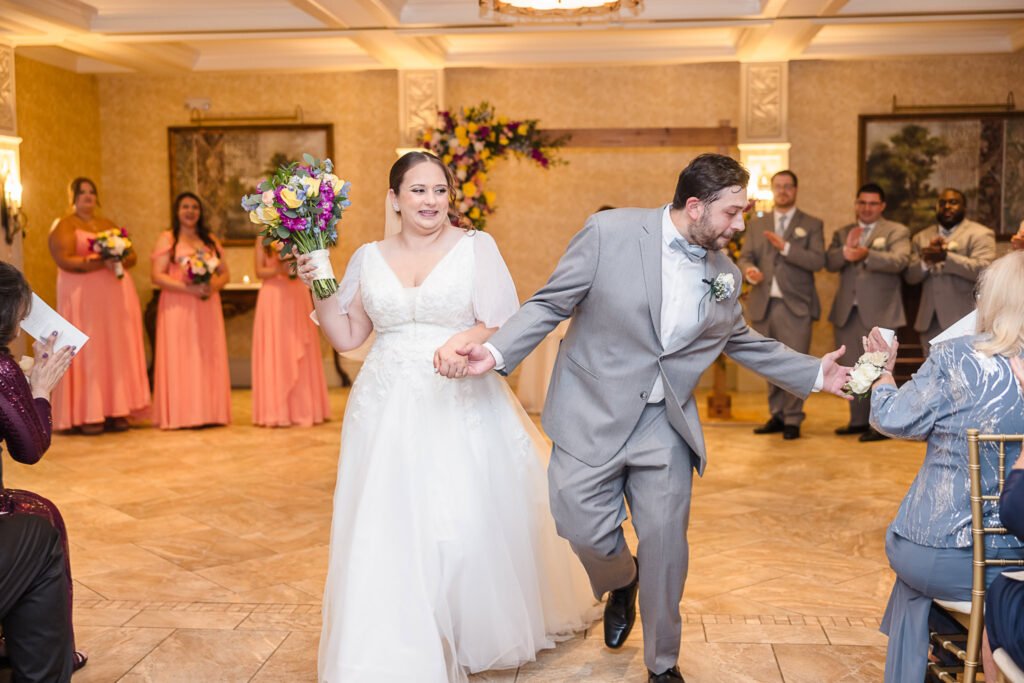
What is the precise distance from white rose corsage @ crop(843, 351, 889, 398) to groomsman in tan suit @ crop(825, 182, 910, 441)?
16.9 ft

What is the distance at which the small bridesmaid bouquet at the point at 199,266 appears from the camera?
813cm

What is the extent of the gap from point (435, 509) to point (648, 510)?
0.71 meters

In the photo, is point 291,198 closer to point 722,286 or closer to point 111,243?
point 722,286

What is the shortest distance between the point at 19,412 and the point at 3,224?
599 cm

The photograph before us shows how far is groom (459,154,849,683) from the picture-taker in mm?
3166

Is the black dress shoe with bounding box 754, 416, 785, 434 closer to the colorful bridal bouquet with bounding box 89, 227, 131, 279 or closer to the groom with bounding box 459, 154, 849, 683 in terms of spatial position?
the groom with bounding box 459, 154, 849, 683

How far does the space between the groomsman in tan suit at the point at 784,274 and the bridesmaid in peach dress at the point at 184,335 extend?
4.51 metres

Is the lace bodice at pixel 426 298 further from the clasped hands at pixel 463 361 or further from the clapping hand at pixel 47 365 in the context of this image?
the clapping hand at pixel 47 365

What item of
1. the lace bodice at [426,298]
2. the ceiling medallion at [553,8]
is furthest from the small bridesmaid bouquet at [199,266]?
the lace bodice at [426,298]

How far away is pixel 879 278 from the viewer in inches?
310

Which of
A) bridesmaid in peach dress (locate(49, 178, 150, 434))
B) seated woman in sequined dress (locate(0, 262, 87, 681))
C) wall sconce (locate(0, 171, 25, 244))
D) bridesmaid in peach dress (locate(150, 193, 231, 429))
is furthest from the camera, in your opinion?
bridesmaid in peach dress (locate(150, 193, 231, 429))

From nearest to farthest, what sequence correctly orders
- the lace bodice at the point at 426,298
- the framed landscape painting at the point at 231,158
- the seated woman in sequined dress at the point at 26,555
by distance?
the seated woman in sequined dress at the point at 26,555 → the lace bodice at the point at 426,298 → the framed landscape painting at the point at 231,158

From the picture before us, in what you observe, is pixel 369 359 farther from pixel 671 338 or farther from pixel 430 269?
pixel 671 338

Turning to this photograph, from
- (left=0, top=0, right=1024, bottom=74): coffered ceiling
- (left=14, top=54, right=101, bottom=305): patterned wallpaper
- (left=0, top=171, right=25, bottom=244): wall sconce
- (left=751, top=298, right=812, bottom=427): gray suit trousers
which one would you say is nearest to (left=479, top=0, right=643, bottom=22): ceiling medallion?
(left=0, top=0, right=1024, bottom=74): coffered ceiling
